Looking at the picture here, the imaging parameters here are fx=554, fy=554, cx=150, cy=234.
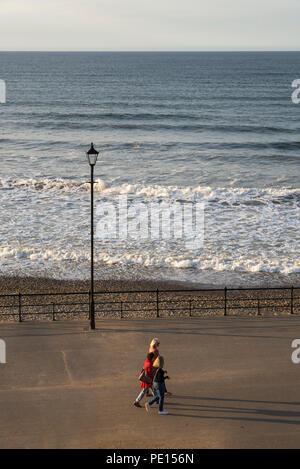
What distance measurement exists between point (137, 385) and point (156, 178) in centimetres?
3074

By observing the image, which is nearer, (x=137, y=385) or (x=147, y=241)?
(x=137, y=385)

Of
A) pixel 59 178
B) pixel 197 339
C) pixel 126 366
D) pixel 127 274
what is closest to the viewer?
pixel 126 366

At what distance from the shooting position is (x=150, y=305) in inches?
783

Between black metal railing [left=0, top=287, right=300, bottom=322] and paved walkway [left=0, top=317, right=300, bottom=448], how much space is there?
1903mm

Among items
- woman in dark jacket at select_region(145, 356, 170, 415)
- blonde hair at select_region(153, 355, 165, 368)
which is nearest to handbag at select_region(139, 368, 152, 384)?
woman in dark jacket at select_region(145, 356, 170, 415)

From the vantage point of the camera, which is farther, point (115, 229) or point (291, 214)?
point (291, 214)

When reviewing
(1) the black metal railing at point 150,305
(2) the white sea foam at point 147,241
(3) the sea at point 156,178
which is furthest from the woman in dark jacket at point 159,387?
(2) the white sea foam at point 147,241

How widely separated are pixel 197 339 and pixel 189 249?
1181cm

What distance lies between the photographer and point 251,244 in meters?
27.5

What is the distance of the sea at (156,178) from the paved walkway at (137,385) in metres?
7.49

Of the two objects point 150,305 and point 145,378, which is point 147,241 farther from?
point 145,378

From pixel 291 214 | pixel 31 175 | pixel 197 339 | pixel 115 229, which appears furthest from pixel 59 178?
pixel 197 339

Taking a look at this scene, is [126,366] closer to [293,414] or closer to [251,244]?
[293,414]

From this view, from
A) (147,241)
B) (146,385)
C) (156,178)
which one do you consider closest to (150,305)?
(146,385)
